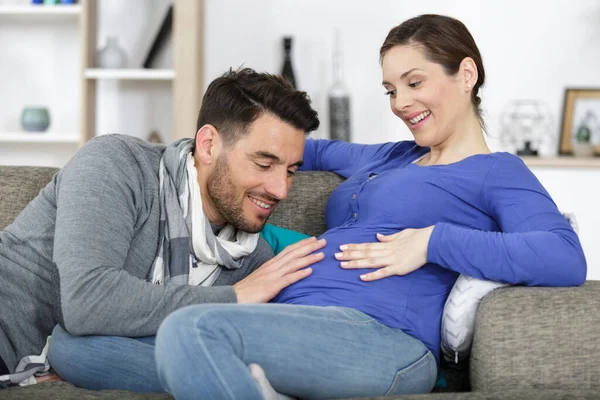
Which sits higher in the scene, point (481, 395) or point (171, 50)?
point (171, 50)

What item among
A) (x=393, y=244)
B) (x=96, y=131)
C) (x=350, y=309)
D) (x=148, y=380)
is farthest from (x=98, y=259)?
(x=96, y=131)

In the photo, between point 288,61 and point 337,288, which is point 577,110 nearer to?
point 288,61

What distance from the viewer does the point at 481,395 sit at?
4.98ft

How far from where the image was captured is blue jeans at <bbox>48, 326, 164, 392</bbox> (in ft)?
5.49

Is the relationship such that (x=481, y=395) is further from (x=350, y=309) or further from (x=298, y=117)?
(x=298, y=117)

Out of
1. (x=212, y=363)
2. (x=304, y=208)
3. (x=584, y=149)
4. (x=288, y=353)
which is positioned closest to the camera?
(x=212, y=363)

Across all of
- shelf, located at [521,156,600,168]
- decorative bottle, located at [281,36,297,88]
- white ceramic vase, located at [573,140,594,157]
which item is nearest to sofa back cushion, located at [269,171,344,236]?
shelf, located at [521,156,600,168]

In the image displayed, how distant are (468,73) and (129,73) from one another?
2.64 meters

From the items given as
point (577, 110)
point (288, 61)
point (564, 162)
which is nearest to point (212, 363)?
point (564, 162)

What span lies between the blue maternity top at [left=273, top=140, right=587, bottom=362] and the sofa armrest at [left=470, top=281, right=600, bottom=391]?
10 centimetres

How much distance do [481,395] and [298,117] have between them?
756 mm

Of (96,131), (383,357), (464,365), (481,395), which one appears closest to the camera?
(481,395)

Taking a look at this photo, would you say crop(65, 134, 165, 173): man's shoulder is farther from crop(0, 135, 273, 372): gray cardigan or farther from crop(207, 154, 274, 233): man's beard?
crop(207, 154, 274, 233): man's beard

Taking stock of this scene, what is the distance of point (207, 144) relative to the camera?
6.52 feet
